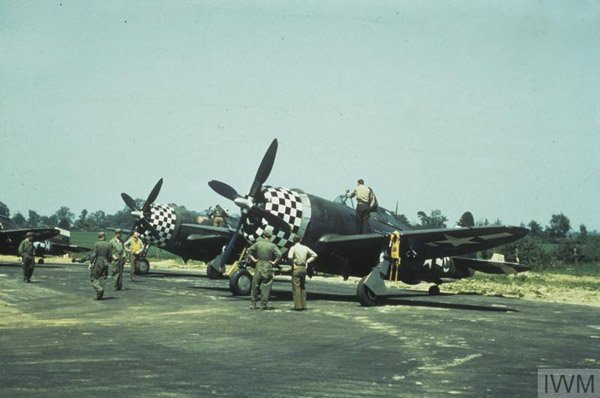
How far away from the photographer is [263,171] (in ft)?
58.1

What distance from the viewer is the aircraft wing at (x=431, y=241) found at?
1650cm

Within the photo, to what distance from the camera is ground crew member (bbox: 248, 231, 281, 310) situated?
15438mm

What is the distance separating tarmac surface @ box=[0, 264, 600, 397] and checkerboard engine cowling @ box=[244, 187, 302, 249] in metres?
1.83

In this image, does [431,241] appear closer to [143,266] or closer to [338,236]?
[338,236]

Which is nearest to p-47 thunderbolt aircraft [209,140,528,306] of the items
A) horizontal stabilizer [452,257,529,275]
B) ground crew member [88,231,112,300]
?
ground crew member [88,231,112,300]

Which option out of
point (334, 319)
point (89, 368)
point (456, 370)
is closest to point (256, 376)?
point (89, 368)

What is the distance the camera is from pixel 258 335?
10.8m

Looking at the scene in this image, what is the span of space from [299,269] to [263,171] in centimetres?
306

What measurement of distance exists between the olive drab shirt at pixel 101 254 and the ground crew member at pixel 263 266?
4349 mm

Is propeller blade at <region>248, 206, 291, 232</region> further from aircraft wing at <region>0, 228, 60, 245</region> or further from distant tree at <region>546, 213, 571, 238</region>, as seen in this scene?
distant tree at <region>546, 213, 571, 238</region>

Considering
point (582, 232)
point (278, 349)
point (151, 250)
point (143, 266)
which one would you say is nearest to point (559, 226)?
point (582, 232)

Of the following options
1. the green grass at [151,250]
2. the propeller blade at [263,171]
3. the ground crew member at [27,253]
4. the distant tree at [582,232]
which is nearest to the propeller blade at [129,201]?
the ground crew member at [27,253]

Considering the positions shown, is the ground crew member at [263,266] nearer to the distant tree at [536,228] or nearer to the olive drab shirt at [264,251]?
the olive drab shirt at [264,251]

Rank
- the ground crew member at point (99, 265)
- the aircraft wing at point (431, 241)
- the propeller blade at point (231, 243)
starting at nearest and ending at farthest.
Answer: the aircraft wing at point (431, 241) < the ground crew member at point (99, 265) < the propeller blade at point (231, 243)
